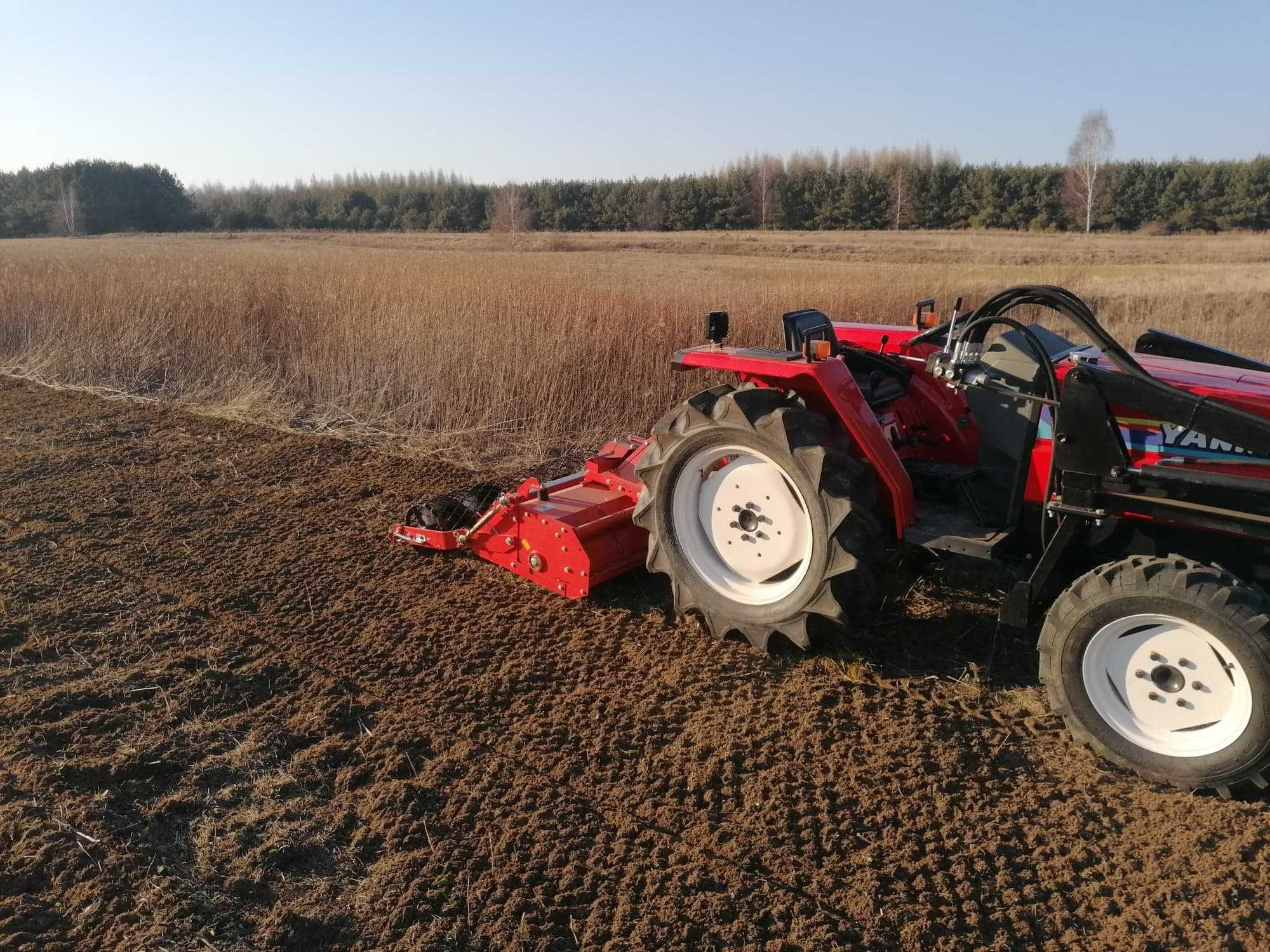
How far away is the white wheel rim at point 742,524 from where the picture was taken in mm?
3453

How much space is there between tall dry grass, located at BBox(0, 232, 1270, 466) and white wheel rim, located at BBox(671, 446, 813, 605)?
294 centimetres

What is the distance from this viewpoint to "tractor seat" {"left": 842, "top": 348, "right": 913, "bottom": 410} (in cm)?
395

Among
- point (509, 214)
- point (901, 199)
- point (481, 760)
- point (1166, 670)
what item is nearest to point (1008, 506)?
point (1166, 670)

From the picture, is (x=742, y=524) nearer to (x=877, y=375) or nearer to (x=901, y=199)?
(x=877, y=375)

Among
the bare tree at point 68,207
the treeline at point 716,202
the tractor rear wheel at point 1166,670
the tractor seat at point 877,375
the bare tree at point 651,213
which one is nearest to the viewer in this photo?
the tractor rear wheel at point 1166,670

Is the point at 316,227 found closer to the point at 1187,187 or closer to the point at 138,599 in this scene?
the point at 1187,187

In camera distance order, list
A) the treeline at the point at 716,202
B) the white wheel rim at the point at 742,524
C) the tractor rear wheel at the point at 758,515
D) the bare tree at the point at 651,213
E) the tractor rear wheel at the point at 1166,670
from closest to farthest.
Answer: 1. the tractor rear wheel at the point at 1166,670
2. the tractor rear wheel at the point at 758,515
3. the white wheel rim at the point at 742,524
4. the treeline at the point at 716,202
5. the bare tree at the point at 651,213

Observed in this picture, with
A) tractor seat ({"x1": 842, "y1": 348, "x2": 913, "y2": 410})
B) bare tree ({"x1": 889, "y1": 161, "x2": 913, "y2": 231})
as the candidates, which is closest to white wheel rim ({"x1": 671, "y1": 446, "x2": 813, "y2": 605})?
tractor seat ({"x1": 842, "y1": 348, "x2": 913, "y2": 410})

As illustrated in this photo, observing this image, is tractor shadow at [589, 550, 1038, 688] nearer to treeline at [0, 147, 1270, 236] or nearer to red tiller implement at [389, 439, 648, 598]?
red tiller implement at [389, 439, 648, 598]

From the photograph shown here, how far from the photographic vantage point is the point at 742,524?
358cm

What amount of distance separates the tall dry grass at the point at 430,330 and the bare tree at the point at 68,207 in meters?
36.2

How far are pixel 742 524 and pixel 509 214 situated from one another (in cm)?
4194

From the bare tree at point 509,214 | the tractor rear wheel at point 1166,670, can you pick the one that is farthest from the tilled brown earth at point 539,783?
the bare tree at point 509,214

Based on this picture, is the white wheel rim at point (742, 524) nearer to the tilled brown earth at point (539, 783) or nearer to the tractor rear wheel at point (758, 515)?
the tractor rear wheel at point (758, 515)
